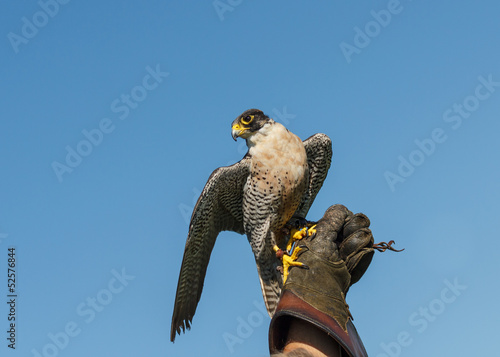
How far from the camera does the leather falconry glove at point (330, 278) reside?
3722 millimetres

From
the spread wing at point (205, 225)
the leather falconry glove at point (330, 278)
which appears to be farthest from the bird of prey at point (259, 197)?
the leather falconry glove at point (330, 278)

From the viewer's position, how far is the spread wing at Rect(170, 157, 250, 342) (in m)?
5.71

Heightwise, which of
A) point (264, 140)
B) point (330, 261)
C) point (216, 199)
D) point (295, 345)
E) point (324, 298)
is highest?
point (264, 140)

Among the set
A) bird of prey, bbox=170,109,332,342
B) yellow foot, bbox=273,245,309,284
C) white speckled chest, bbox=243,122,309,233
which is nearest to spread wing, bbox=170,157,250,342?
bird of prey, bbox=170,109,332,342

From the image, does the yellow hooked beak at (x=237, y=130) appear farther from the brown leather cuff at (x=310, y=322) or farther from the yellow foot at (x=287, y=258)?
the brown leather cuff at (x=310, y=322)

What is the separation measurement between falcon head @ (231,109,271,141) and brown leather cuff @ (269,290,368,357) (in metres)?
2.21

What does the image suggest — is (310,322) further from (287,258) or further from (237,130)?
(237,130)

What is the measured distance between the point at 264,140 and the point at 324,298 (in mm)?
2114

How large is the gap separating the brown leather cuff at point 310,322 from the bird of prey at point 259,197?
1.72 metres

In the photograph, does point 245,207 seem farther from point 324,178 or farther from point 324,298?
point 324,298

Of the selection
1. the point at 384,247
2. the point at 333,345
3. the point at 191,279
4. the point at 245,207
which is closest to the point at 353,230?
the point at 384,247

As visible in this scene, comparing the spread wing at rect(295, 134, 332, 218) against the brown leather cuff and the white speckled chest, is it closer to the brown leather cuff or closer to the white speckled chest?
the white speckled chest

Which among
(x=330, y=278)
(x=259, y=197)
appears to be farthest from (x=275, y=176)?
(x=330, y=278)

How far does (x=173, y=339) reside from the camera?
567 centimetres
